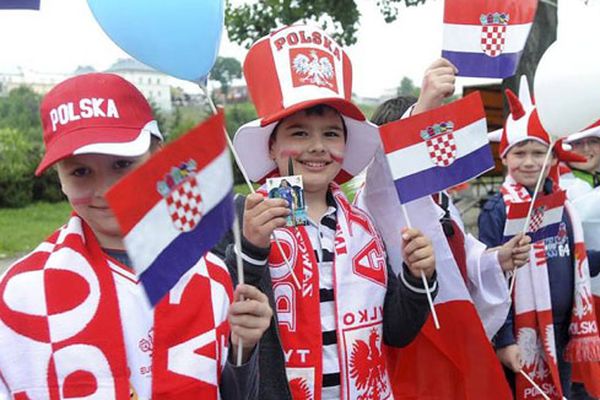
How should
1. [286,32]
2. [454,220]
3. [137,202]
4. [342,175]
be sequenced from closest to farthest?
[137,202] → [286,32] → [342,175] → [454,220]

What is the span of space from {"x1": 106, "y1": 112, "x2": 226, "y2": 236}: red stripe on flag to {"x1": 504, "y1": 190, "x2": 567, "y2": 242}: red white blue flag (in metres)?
1.87

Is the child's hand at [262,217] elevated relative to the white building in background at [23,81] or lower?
lower

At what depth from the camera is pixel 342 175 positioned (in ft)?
8.25

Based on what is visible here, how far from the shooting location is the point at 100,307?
5.39 feet

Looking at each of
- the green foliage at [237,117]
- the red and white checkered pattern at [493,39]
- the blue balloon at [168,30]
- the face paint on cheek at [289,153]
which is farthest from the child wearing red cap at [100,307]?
the green foliage at [237,117]

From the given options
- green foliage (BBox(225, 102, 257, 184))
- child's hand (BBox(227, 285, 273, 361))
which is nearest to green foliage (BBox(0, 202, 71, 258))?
green foliage (BBox(225, 102, 257, 184))

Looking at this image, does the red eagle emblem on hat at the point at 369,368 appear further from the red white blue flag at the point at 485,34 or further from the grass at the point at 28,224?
the grass at the point at 28,224

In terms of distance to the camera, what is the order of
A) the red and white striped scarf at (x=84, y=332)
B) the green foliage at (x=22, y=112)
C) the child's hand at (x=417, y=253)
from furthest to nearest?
the green foliage at (x=22, y=112), the child's hand at (x=417, y=253), the red and white striped scarf at (x=84, y=332)

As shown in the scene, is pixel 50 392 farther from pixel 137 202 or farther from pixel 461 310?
pixel 461 310

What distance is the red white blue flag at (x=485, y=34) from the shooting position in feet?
8.52

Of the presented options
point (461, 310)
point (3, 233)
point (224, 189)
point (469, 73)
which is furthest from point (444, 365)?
point (3, 233)

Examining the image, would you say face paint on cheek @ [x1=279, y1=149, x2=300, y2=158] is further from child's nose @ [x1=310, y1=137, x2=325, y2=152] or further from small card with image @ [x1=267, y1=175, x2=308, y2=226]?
small card with image @ [x1=267, y1=175, x2=308, y2=226]

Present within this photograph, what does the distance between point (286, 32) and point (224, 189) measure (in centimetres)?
92

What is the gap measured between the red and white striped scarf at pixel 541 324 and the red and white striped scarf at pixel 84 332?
6.34ft
